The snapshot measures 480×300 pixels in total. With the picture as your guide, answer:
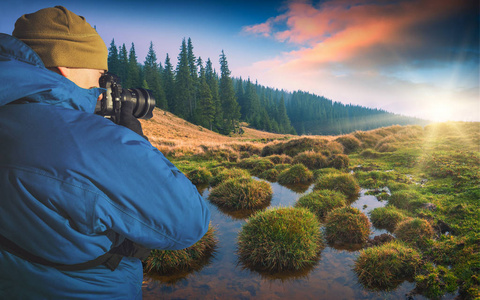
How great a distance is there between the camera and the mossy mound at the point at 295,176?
1061 centimetres

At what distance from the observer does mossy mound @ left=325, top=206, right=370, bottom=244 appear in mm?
5641

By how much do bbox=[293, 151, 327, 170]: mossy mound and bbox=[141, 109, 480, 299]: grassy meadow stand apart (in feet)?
0.18

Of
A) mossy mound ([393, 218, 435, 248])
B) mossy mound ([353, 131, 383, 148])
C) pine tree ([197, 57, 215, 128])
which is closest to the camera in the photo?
mossy mound ([393, 218, 435, 248])

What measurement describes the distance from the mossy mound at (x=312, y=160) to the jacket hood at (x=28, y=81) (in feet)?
41.9

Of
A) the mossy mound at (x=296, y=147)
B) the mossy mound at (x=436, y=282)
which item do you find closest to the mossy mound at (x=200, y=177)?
the mossy mound at (x=296, y=147)

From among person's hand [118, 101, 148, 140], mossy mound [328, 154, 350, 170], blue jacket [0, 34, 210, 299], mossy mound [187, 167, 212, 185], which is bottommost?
mossy mound [187, 167, 212, 185]

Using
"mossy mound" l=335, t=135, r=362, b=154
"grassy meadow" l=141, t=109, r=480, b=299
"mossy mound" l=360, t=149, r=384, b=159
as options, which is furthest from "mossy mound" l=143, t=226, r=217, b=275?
"mossy mound" l=335, t=135, r=362, b=154

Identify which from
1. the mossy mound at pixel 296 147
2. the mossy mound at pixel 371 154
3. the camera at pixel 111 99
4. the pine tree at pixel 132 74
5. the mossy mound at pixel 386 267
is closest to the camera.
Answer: the camera at pixel 111 99

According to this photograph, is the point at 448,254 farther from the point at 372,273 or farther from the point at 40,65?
the point at 40,65

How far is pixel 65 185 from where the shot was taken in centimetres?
117

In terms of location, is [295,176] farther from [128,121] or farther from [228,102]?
[228,102]

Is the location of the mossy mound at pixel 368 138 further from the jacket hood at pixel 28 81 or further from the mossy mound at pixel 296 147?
the jacket hood at pixel 28 81

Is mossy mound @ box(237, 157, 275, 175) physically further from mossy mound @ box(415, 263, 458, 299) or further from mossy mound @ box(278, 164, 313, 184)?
mossy mound @ box(415, 263, 458, 299)

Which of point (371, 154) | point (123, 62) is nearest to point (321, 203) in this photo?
point (371, 154)
